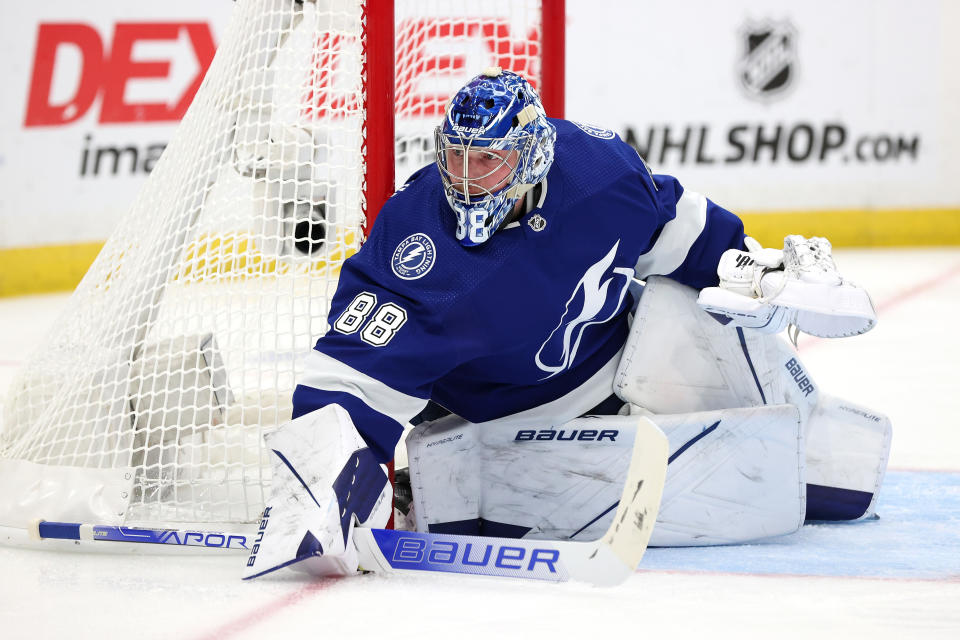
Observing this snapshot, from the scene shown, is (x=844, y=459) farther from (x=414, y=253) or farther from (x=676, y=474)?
(x=414, y=253)

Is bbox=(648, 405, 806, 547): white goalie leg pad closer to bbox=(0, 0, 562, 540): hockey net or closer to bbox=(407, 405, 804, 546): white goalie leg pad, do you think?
bbox=(407, 405, 804, 546): white goalie leg pad

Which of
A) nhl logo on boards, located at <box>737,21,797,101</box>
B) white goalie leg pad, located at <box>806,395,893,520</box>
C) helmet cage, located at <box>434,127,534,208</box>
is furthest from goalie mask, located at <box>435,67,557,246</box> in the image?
nhl logo on boards, located at <box>737,21,797,101</box>

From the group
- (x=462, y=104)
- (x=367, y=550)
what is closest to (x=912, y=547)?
(x=367, y=550)

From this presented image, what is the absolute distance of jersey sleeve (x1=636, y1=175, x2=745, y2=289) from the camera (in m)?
2.64

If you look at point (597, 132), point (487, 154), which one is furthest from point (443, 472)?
point (597, 132)

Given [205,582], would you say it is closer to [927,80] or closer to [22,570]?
[22,570]

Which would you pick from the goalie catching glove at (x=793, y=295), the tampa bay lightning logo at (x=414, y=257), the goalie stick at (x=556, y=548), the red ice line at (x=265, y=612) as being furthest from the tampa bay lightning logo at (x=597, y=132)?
the red ice line at (x=265, y=612)

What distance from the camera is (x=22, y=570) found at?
94.4 inches

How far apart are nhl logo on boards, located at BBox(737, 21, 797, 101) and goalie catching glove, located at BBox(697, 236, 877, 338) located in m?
5.05

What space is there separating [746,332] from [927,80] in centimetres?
550

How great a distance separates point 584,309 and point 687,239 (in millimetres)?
319

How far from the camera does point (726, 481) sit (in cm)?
254

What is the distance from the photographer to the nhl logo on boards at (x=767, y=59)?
24.1 ft

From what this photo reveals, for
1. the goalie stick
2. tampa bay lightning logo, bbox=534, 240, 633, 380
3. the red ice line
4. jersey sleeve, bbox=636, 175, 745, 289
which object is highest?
jersey sleeve, bbox=636, 175, 745, 289
